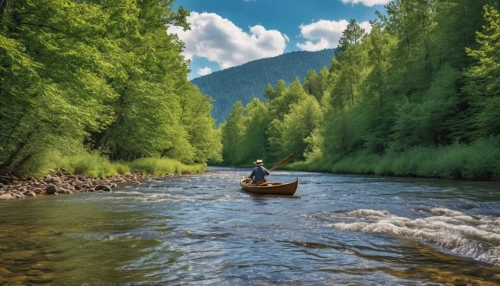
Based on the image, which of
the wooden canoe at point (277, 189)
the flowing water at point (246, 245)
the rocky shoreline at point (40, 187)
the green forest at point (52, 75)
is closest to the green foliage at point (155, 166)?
the green forest at point (52, 75)

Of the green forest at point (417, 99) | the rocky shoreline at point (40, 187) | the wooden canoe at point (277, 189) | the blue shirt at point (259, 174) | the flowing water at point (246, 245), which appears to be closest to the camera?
the flowing water at point (246, 245)

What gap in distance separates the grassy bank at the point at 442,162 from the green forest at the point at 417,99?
6 cm

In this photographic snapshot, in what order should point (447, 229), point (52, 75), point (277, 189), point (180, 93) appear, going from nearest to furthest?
point (447, 229), point (52, 75), point (277, 189), point (180, 93)

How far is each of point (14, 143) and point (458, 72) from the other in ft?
95.1

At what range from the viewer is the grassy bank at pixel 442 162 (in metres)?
21.5

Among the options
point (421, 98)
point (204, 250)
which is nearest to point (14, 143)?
point (204, 250)

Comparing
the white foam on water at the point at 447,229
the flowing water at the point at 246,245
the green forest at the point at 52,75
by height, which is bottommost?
the flowing water at the point at 246,245

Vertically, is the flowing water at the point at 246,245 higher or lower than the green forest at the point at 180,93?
lower

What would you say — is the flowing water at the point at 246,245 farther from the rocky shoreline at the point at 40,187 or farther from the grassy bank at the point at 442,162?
the grassy bank at the point at 442,162

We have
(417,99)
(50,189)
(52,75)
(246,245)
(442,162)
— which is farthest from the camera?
(417,99)

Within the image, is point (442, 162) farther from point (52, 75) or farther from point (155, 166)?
point (52, 75)

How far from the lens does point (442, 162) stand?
24.0 meters

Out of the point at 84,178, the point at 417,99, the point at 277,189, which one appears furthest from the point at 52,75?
the point at 417,99

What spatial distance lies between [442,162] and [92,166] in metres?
21.6
